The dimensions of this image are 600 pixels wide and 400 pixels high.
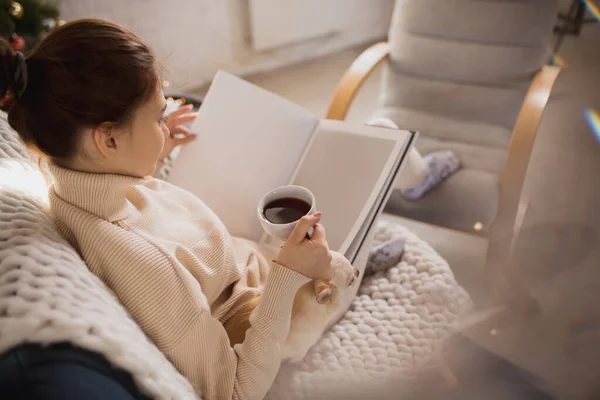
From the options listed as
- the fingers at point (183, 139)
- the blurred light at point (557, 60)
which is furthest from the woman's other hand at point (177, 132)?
the blurred light at point (557, 60)

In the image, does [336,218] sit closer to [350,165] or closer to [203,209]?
[350,165]

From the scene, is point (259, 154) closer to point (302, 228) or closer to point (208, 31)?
point (302, 228)

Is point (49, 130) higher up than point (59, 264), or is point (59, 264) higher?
point (49, 130)

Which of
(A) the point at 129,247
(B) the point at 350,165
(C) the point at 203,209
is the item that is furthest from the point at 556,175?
(A) the point at 129,247

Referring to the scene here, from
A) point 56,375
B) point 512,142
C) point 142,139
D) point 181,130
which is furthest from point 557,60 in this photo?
point 56,375

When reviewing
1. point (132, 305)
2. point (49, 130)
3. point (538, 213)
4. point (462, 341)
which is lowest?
point (462, 341)

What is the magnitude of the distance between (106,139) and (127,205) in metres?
0.11

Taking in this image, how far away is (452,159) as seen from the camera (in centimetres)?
145

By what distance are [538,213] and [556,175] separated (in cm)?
28

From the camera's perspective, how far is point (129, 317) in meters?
0.61

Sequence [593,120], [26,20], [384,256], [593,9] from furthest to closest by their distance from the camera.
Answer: [593,9] → [593,120] → [26,20] → [384,256]

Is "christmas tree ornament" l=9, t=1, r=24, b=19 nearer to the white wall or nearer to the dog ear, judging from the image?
the white wall

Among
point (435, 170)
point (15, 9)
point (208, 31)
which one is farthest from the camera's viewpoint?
point (208, 31)

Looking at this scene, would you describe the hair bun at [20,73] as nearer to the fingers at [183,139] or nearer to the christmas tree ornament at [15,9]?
the fingers at [183,139]
